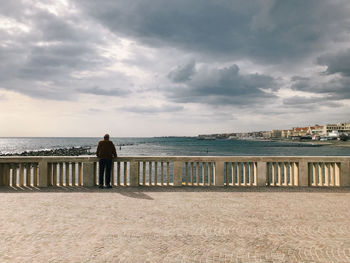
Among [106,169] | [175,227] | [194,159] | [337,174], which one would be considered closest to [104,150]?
[106,169]

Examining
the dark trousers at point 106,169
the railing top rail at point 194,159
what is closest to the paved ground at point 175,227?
the dark trousers at point 106,169

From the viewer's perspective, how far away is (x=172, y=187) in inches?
342

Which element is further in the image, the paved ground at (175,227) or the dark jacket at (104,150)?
the dark jacket at (104,150)

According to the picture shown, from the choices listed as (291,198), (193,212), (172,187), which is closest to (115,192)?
(172,187)

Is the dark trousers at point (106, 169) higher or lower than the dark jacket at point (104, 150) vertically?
lower

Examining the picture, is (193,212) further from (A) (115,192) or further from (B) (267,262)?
(A) (115,192)

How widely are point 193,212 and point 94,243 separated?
245cm

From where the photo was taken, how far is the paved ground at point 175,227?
3801 mm

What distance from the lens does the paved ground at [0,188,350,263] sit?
3.80 m

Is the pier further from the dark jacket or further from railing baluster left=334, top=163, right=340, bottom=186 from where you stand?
the dark jacket

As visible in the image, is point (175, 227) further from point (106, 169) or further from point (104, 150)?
point (104, 150)

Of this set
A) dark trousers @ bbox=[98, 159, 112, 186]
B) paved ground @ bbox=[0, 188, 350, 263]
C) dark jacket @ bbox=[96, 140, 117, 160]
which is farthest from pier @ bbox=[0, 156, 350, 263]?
dark jacket @ bbox=[96, 140, 117, 160]

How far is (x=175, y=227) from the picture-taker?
487 centimetres

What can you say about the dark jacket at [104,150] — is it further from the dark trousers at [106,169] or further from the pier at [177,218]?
the pier at [177,218]
